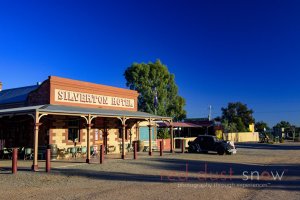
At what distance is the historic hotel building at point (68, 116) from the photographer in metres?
22.8

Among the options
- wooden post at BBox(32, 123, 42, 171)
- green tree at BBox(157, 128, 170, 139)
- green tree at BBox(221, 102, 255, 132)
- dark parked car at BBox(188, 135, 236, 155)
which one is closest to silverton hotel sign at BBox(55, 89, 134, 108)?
wooden post at BBox(32, 123, 42, 171)

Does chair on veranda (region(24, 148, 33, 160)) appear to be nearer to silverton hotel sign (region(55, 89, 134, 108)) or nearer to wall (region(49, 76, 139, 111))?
wall (region(49, 76, 139, 111))

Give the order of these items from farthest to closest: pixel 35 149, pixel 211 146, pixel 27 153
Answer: pixel 211 146 → pixel 27 153 → pixel 35 149

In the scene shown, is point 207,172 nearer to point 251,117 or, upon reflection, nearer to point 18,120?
point 18,120

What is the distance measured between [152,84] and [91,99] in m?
29.3

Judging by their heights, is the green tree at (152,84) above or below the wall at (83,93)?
above

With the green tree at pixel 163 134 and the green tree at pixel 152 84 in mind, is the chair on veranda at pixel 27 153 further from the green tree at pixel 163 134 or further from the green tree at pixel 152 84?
the green tree at pixel 152 84

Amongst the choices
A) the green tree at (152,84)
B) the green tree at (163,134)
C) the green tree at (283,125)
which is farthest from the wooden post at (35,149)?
the green tree at (283,125)

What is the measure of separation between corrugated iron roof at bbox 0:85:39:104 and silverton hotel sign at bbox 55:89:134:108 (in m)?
3.53

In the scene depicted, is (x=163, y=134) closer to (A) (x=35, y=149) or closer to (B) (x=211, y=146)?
(B) (x=211, y=146)

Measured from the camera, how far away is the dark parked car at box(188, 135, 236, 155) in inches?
1145

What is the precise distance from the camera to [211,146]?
98.9 feet

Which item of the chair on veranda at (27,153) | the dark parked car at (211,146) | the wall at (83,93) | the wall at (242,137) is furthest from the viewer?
the wall at (242,137)

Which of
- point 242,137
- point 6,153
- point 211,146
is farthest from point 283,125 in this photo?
point 6,153
